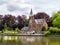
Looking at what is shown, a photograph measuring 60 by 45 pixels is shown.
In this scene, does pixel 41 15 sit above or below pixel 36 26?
above

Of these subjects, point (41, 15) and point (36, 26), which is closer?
point (36, 26)

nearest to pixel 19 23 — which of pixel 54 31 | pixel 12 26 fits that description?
pixel 12 26

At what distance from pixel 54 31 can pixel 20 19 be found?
124 ft

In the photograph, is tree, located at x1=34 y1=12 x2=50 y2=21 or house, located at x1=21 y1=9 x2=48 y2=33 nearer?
house, located at x1=21 y1=9 x2=48 y2=33

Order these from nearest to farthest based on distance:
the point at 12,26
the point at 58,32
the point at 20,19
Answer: the point at 58,32 < the point at 12,26 < the point at 20,19

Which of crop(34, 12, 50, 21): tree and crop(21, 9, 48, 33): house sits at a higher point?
crop(34, 12, 50, 21): tree

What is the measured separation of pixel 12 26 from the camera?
85.9 m

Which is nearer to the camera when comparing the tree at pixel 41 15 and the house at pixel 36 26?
the house at pixel 36 26

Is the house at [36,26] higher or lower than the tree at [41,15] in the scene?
lower

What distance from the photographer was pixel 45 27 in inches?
2820

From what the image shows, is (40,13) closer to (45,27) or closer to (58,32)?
(45,27)

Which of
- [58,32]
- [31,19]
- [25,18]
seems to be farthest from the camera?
[25,18]

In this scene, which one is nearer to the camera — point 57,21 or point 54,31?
point 54,31

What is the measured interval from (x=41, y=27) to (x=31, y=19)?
17.3 feet
